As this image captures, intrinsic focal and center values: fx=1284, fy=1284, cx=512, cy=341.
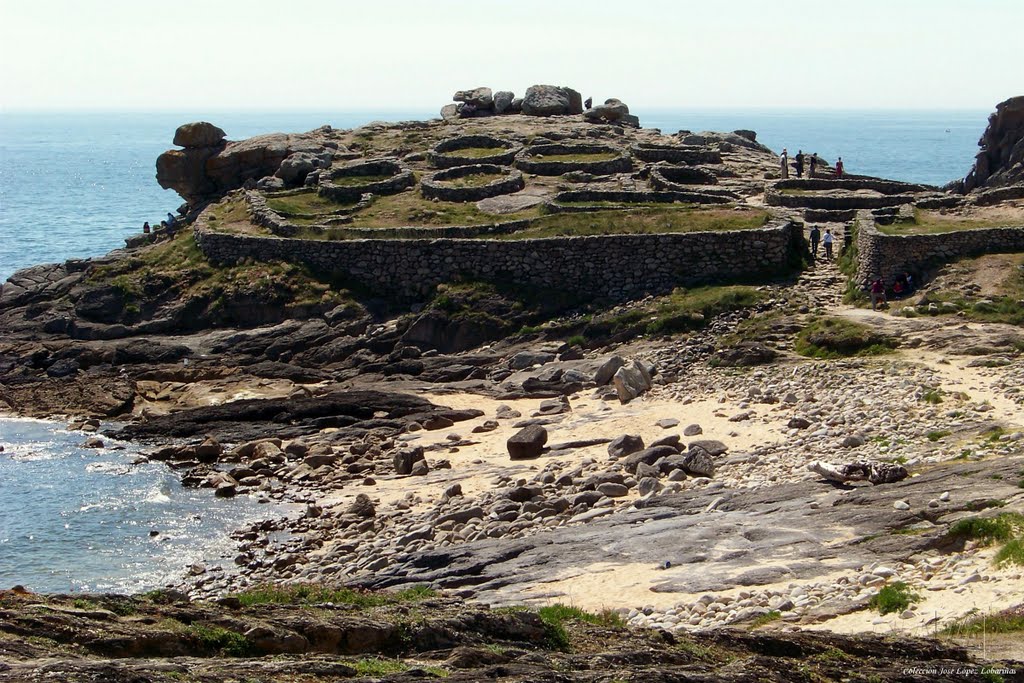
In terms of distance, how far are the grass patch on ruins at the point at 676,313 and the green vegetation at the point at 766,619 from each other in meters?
19.1

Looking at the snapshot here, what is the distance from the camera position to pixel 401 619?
13.1 m

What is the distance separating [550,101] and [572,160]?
13011mm

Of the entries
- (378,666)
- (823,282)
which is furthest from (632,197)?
(378,666)

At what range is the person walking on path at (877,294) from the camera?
34.3 meters

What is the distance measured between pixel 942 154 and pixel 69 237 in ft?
469

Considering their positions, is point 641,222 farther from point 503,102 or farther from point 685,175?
point 503,102

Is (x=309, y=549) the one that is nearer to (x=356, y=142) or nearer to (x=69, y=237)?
(x=356, y=142)

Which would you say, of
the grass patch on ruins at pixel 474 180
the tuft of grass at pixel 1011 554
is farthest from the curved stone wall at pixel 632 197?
the tuft of grass at pixel 1011 554

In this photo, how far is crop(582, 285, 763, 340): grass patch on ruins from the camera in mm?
35625

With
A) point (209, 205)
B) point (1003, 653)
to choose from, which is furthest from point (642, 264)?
point (1003, 653)

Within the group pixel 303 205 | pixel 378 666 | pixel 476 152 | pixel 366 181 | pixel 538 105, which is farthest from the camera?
pixel 538 105

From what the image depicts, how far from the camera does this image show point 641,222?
134 ft

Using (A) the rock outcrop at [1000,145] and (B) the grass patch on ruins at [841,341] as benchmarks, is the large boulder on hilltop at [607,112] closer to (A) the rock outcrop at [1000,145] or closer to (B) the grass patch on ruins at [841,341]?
(A) the rock outcrop at [1000,145]

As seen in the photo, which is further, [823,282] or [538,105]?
[538,105]
